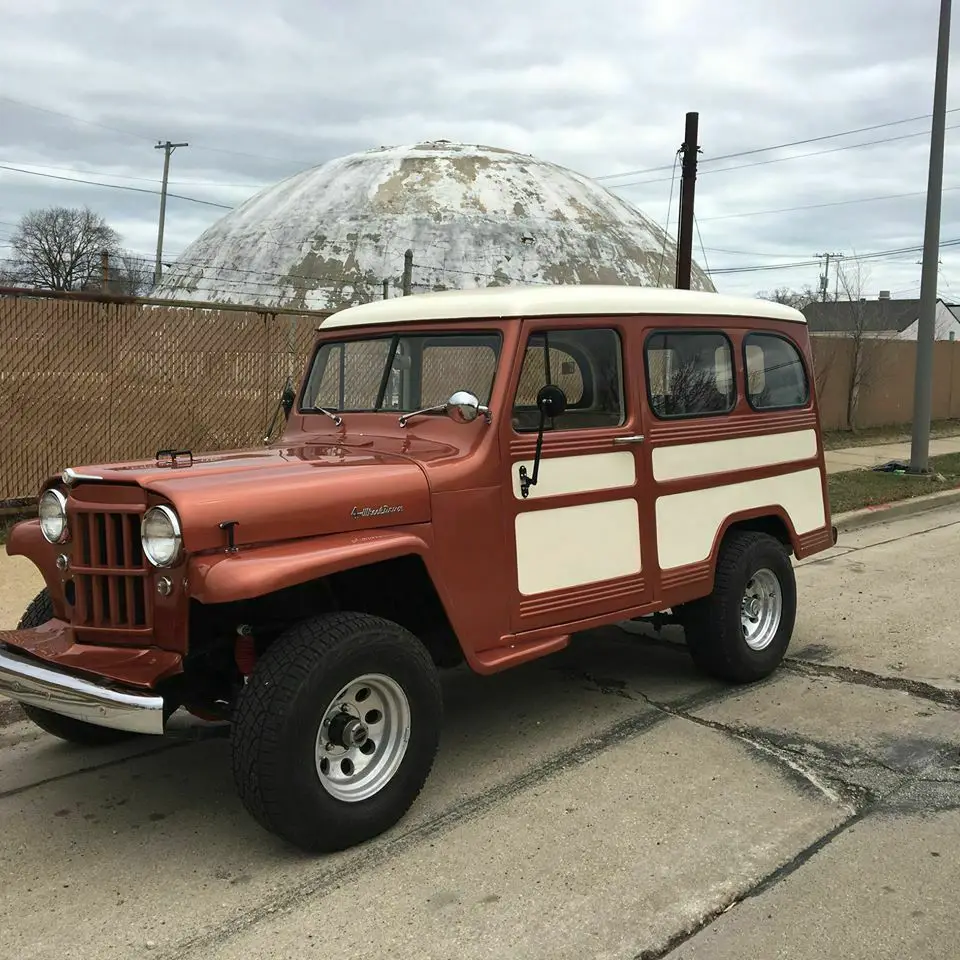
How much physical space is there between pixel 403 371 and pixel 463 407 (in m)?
0.77

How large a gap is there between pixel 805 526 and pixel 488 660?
106 inches

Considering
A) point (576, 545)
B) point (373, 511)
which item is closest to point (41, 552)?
point (373, 511)

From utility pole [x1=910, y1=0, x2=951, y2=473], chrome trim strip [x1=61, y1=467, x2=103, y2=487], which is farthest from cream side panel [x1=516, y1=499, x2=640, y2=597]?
utility pole [x1=910, y1=0, x2=951, y2=473]

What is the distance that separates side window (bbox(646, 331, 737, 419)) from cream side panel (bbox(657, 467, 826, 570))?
17.2 inches

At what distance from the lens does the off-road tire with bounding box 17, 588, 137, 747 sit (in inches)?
159

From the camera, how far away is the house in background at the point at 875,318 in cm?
2272

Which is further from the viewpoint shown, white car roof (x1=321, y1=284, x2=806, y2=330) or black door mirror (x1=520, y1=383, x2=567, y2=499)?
white car roof (x1=321, y1=284, x2=806, y2=330)

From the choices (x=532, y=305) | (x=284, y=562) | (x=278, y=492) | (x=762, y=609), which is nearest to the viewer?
(x=284, y=562)

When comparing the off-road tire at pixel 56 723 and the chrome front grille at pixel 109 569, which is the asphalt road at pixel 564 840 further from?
the chrome front grille at pixel 109 569

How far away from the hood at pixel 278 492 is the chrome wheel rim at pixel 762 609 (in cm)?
244

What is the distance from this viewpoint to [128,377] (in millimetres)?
8961

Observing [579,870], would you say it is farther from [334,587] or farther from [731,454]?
[731,454]

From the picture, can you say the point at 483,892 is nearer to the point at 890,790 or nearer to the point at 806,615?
the point at 890,790

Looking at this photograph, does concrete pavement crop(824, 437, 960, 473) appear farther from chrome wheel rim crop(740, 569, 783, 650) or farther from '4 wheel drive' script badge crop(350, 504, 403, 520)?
'4 wheel drive' script badge crop(350, 504, 403, 520)
